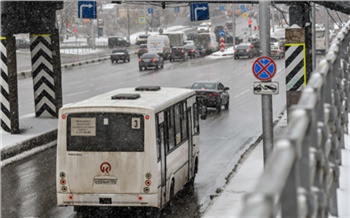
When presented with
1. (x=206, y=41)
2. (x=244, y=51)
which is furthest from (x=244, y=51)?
(x=206, y=41)

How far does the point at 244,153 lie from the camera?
81.5 ft

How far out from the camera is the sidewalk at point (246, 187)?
7.01m

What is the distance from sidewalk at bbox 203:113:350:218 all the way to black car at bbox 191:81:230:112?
12.1 meters

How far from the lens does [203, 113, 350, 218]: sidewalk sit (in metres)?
7.01

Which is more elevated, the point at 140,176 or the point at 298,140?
the point at 298,140

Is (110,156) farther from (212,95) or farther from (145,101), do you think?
(212,95)

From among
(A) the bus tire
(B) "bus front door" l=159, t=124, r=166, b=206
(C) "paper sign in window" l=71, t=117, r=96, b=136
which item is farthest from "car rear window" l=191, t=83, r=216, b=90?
(C) "paper sign in window" l=71, t=117, r=96, b=136

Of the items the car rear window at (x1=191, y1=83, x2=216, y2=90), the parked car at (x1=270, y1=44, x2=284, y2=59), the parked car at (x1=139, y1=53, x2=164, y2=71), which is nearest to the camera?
the car rear window at (x1=191, y1=83, x2=216, y2=90)

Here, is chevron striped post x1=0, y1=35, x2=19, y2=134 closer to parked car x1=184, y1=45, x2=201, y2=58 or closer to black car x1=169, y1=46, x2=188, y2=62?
black car x1=169, y1=46, x2=188, y2=62

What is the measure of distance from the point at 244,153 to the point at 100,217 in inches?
353

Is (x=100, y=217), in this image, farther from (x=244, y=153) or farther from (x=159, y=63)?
(x=159, y=63)

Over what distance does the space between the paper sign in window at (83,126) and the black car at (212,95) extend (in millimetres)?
21745

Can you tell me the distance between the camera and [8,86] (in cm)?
2639

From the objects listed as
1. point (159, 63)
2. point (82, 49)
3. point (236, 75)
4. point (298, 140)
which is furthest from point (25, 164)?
point (82, 49)
